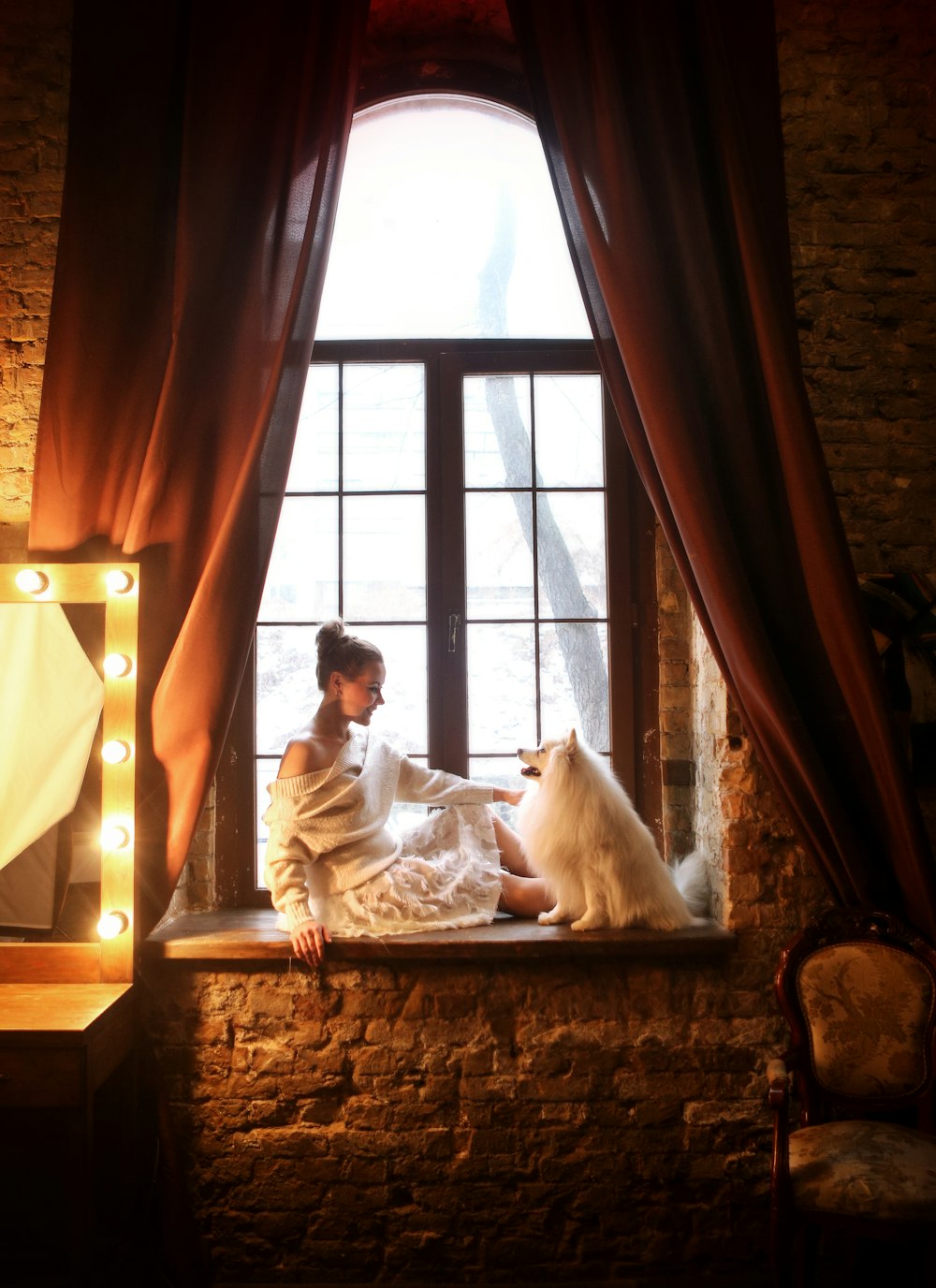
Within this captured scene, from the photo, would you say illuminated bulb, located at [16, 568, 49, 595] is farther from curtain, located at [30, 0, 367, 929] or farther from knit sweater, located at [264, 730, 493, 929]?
knit sweater, located at [264, 730, 493, 929]

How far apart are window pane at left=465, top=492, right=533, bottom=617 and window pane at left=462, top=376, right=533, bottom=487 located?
0.07m

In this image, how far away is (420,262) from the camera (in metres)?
3.45

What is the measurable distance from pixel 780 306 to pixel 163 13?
2.18 m

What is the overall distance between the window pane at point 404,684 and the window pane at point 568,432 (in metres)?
0.77

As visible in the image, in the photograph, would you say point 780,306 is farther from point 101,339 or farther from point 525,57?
point 101,339

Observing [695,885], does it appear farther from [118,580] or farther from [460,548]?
[118,580]

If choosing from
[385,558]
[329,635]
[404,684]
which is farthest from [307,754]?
[385,558]

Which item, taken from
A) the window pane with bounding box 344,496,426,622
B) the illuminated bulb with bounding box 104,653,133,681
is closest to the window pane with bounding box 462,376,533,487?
the window pane with bounding box 344,496,426,622

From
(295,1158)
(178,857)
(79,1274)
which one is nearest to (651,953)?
(295,1158)

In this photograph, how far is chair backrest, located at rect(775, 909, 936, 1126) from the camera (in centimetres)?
232

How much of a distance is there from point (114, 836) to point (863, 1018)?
2143 millimetres

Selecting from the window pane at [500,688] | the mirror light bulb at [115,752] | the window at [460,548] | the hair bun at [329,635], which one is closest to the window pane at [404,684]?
the window at [460,548]

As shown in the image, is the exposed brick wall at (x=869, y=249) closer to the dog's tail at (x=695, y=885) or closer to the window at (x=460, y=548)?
the window at (x=460, y=548)

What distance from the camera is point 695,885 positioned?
293 cm
